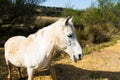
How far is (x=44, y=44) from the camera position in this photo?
5.30m

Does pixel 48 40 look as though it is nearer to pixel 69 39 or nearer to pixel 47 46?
pixel 47 46

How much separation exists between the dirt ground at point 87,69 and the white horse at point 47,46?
134cm

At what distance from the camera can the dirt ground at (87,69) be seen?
6.87m

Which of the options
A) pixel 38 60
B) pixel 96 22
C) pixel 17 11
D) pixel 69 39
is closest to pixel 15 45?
pixel 38 60

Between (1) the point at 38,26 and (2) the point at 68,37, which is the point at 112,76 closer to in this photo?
(2) the point at 68,37

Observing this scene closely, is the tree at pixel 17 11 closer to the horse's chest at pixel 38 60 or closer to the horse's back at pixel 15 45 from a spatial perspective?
the horse's back at pixel 15 45

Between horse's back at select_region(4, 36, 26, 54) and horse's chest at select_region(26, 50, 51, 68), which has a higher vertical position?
horse's back at select_region(4, 36, 26, 54)

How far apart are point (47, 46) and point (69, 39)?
0.47 metres

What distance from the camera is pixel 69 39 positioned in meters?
5.03

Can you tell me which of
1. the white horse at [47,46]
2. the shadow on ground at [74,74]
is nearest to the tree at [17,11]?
the shadow on ground at [74,74]

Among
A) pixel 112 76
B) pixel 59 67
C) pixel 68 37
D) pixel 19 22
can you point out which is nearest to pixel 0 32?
pixel 19 22

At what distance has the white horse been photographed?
503 centimetres

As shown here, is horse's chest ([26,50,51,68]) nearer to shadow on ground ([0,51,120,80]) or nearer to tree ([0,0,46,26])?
shadow on ground ([0,51,120,80])

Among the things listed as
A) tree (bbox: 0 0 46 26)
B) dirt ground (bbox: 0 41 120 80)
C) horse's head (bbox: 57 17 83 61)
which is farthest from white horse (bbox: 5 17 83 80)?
tree (bbox: 0 0 46 26)
